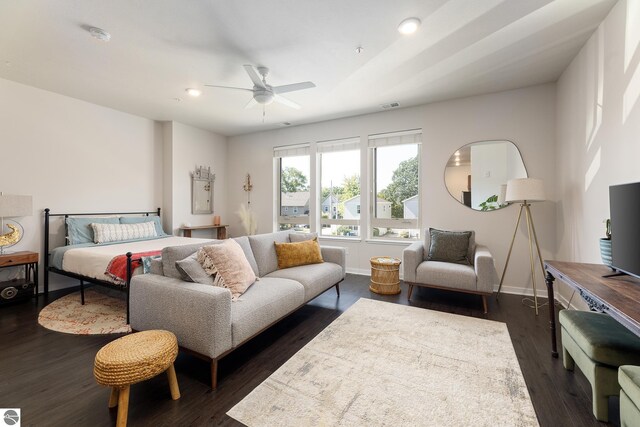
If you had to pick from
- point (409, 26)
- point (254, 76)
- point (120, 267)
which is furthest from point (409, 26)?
point (120, 267)

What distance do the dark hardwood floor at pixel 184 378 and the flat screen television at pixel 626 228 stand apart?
848 millimetres

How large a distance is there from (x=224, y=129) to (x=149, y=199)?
6.50ft

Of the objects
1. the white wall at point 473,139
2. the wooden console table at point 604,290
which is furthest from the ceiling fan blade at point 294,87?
the wooden console table at point 604,290

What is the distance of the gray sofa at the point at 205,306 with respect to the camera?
180 cm

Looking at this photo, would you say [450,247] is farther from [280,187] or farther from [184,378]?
[280,187]

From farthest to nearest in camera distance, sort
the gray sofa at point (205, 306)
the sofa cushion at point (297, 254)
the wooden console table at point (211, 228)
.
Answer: the wooden console table at point (211, 228) < the sofa cushion at point (297, 254) < the gray sofa at point (205, 306)

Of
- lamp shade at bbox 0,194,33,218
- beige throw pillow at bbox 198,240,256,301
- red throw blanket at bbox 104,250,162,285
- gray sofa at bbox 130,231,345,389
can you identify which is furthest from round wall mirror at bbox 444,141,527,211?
lamp shade at bbox 0,194,33,218

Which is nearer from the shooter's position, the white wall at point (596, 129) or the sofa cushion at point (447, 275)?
the white wall at point (596, 129)

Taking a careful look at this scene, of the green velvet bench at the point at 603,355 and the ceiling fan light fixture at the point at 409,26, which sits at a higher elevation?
the ceiling fan light fixture at the point at 409,26

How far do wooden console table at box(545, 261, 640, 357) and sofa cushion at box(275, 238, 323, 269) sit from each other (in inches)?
89.2

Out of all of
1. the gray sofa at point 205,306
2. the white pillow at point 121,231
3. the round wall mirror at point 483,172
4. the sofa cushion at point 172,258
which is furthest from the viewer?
the white pillow at point 121,231

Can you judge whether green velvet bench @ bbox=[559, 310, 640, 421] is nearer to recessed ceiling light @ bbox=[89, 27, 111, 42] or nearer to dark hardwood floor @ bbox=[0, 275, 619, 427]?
dark hardwood floor @ bbox=[0, 275, 619, 427]

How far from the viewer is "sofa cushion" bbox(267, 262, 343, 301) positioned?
286 centimetres

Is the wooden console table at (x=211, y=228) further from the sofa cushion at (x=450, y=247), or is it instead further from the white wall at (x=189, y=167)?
the sofa cushion at (x=450, y=247)
